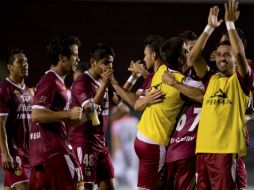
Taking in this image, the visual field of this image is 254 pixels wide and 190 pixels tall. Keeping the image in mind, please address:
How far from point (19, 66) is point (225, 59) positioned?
8.30 feet

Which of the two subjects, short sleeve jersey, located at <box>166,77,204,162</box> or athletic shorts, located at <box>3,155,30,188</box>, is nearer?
short sleeve jersey, located at <box>166,77,204,162</box>

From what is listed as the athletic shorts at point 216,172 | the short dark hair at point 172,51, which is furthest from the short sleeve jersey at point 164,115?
the athletic shorts at point 216,172

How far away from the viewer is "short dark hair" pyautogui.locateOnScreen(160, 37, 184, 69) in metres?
6.46

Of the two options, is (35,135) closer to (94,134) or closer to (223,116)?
(94,134)

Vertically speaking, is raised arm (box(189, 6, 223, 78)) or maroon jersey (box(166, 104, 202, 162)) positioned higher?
raised arm (box(189, 6, 223, 78))

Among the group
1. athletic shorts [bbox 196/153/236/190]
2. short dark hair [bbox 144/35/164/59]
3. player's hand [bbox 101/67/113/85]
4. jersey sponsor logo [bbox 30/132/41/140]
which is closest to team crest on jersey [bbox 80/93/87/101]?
player's hand [bbox 101/67/113/85]

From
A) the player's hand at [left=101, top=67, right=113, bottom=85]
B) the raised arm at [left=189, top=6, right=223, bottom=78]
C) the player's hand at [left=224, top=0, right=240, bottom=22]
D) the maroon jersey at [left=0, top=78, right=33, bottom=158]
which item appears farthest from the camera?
the maroon jersey at [left=0, top=78, right=33, bottom=158]

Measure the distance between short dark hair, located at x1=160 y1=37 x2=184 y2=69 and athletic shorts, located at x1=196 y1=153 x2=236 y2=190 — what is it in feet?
3.08

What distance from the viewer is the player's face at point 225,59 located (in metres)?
5.99

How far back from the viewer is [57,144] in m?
6.38

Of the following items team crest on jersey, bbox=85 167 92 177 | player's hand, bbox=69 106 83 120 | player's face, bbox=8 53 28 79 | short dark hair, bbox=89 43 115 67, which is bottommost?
team crest on jersey, bbox=85 167 92 177

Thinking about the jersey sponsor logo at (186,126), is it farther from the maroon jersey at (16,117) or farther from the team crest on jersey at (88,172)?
the maroon jersey at (16,117)

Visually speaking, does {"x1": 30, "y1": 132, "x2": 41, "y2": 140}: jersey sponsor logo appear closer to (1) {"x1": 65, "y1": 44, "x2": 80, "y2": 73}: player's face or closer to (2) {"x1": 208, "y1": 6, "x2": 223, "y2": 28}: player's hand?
(1) {"x1": 65, "y1": 44, "x2": 80, "y2": 73}: player's face

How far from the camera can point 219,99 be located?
596 cm
